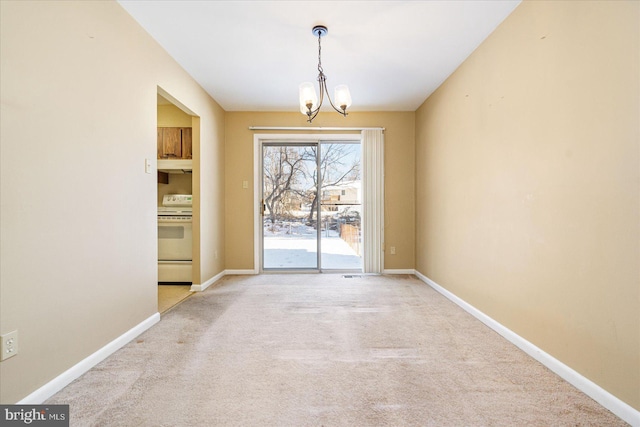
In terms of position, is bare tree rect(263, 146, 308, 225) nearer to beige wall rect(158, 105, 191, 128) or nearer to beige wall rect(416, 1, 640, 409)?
beige wall rect(158, 105, 191, 128)

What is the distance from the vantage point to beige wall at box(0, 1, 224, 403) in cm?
142

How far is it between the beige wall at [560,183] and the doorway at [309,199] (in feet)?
6.60

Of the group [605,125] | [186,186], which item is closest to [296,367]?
[605,125]

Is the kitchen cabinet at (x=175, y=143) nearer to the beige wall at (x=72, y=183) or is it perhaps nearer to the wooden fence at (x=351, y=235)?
the beige wall at (x=72, y=183)

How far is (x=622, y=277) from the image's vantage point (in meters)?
1.41

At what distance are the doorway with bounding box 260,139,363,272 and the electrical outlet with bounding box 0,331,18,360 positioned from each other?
3.35 metres

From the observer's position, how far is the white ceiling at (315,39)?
222cm

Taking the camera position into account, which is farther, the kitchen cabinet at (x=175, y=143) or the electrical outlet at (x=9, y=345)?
the kitchen cabinet at (x=175, y=143)

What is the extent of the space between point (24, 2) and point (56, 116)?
1.78 feet

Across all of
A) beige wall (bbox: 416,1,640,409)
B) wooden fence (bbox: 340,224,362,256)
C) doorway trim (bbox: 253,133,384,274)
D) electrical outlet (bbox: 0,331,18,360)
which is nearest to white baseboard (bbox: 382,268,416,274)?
doorway trim (bbox: 253,133,384,274)

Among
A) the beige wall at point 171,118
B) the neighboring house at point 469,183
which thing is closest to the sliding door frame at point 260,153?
the beige wall at point 171,118

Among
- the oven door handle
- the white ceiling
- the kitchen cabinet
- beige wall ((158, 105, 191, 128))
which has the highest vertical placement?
the white ceiling

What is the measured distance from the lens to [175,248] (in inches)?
153

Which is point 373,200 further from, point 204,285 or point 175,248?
point 175,248
